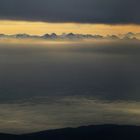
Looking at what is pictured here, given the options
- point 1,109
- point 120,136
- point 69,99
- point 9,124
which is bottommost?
point 120,136

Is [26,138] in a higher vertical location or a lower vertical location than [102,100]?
lower

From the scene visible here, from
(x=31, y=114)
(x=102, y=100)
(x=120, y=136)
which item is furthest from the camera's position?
(x=102, y=100)

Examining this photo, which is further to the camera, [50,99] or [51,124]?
[50,99]

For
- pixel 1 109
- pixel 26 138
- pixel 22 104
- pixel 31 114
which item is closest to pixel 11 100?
pixel 22 104

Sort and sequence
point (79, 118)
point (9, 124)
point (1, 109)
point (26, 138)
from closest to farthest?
point (26, 138) → point (9, 124) → point (79, 118) → point (1, 109)

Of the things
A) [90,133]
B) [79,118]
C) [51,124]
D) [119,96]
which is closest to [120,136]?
[90,133]

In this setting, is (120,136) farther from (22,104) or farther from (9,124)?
(22,104)

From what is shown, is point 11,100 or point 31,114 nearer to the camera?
point 31,114

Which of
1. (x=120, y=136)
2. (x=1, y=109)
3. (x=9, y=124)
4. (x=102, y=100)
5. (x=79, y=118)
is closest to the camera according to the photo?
(x=120, y=136)

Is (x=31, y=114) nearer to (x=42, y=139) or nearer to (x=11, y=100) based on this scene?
(x=11, y=100)
